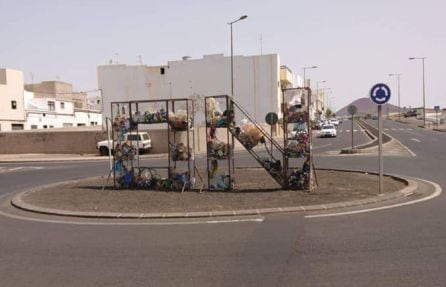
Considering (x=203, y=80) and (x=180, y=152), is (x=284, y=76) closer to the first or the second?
(x=203, y=80)

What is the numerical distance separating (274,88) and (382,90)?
179 feet

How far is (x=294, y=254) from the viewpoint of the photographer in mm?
6984

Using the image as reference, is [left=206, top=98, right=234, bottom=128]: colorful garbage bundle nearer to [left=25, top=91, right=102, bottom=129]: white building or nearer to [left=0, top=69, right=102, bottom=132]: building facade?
[left=0, top=69, right=102, bottom=132]: building facade

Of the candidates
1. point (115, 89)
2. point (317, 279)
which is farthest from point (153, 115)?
point (115, 89)

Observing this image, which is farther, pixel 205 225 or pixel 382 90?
pixel 382 90

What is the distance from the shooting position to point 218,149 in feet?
47.1

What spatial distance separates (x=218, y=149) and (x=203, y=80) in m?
56.8

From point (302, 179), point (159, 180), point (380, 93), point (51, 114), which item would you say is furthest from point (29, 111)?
point (380, 93)

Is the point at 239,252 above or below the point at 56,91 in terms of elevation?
below

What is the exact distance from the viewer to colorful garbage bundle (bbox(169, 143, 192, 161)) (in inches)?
583

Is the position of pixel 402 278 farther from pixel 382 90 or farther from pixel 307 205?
pixel 382 90

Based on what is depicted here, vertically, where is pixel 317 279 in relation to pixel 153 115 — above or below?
below

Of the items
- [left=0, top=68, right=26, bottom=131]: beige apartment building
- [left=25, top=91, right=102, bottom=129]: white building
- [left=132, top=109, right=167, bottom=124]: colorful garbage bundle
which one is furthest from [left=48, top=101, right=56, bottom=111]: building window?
[left=132, top=109, right=167, bottom=124]: colorful garbage bundle

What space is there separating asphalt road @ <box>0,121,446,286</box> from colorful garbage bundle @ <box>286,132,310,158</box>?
3888 mm
